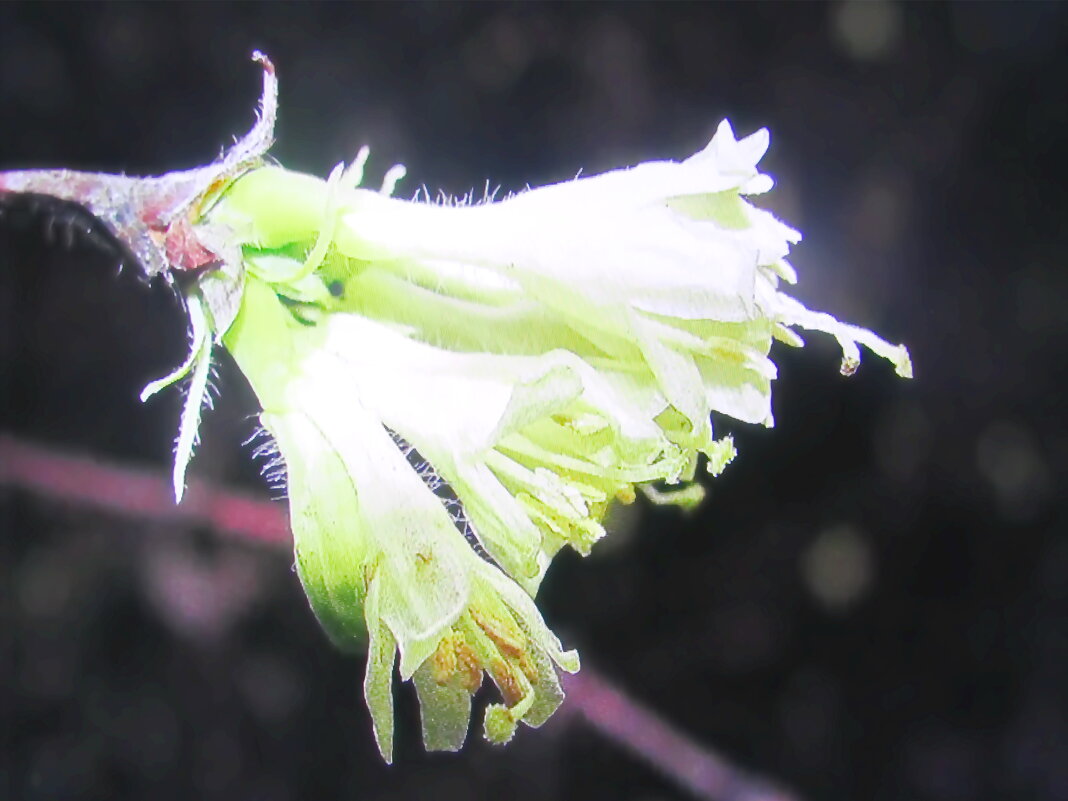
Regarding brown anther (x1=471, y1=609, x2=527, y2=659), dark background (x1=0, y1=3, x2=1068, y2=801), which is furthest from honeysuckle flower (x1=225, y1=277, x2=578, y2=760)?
dark background (x1=0, y1=3, x2=1068, y2=801)

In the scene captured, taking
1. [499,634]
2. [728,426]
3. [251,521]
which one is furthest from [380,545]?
[251,521]

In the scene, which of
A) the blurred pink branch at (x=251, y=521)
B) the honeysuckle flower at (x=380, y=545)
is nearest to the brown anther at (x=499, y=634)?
the honeysuckle flower at (x=380, y=545)

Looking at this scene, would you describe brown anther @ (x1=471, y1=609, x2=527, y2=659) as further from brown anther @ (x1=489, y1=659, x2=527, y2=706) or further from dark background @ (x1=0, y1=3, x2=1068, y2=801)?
dark background @ (x1=0, y1=3, x2=1068, y2=801)

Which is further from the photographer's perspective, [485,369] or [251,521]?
[251,521]

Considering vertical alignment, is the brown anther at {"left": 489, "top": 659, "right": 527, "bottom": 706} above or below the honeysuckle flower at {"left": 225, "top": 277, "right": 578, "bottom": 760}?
below

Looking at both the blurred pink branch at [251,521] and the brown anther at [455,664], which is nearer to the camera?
the brown anther at [455,664]

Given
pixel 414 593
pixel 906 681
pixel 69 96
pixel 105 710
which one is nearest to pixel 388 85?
pixel 69 96

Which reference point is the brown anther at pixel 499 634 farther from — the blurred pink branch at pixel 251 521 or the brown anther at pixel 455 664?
the blurred pink branch at pixel 251 521

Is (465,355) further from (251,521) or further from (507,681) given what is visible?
(251,521)
